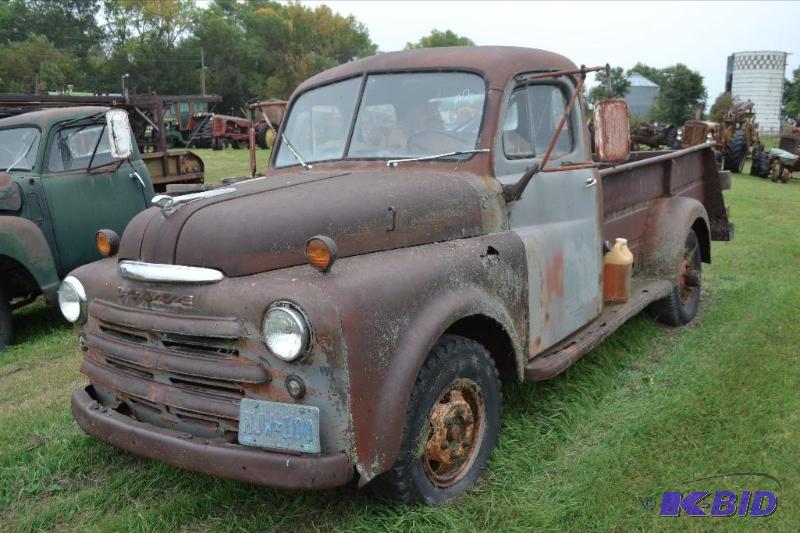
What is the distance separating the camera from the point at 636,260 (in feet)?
17.0

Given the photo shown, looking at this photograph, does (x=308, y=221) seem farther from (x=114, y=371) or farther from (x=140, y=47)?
(x=140, y=47)

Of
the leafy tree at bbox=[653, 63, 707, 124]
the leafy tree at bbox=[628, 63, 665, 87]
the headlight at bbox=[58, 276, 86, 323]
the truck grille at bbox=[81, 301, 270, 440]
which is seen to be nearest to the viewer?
the truck grille at bbox=[81, 301, 270, 440]

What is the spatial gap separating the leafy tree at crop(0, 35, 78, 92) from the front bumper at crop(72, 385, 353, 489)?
4410 cm

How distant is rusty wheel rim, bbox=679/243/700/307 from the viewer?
534 cm

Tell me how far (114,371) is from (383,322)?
1227 millimetres

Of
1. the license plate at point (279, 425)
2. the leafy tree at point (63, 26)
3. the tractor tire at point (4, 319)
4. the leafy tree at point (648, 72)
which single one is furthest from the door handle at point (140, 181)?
the leafy tree at point (648, 72)

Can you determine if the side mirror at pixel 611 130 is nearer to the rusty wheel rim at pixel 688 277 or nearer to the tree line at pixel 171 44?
the rusty wheel rim at pixel 688 277

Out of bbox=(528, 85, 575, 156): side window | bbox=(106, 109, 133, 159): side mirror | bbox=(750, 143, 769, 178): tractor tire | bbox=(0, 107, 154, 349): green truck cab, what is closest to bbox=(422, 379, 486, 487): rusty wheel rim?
bbox=(528, 85, 575, 156): side window

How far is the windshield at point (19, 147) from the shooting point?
625 centimetres

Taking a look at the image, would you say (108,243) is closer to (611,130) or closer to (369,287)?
(369,287)

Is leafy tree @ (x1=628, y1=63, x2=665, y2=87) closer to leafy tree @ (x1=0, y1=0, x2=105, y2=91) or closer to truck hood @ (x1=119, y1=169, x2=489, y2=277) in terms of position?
leafy tree @ (x1=0, y1=0, x2=105, y2=91)

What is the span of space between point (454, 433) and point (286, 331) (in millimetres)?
975

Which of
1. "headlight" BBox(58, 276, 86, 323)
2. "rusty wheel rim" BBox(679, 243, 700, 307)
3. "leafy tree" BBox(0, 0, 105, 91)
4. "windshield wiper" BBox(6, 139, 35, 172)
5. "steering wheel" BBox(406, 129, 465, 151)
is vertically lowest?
"rusty wheel rim" BBox(679, 243, 700, 307)

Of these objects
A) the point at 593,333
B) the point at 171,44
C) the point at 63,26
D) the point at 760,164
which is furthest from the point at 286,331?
the point at 63,26
